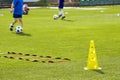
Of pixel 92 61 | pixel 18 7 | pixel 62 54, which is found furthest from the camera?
pixel 18 7

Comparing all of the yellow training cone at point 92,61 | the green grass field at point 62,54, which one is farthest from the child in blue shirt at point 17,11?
the yellow training cone at point 92,61

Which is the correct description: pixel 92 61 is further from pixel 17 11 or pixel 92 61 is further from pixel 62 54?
pixel 17 11

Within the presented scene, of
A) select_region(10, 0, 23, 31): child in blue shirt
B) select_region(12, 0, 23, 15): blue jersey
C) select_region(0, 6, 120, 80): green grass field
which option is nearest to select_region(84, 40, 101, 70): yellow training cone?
select_region(0, 6, 120, 80): green grass field

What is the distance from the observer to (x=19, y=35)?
20.2m

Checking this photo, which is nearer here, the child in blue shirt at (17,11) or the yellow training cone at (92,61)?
the yellow training cone at (92,61)

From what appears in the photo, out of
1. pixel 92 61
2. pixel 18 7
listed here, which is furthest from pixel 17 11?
pixel 92 61

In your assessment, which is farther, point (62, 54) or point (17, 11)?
point (17, 11)

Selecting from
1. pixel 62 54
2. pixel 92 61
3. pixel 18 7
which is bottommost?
pixel 62 54

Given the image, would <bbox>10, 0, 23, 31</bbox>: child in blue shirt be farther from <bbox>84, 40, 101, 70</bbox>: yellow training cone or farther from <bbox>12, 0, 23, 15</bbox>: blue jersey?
<bbox>84, 40, 101, 70</bbox>: yellow training cone

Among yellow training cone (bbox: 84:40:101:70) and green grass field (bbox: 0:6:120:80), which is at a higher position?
yellow training cone (bbox: 84:40:101:70)

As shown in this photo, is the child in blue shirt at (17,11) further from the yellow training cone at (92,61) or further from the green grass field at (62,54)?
the yellow training cone at (92,61)

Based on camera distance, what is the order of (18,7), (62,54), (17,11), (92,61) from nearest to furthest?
(92,61) < (62,54) < (17,11) < (18,7)

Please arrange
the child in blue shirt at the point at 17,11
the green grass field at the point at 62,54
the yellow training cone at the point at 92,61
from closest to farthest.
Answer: the green grass field at the point at 62,54 < the yellow training cone at the point at 92,61 < the child in blue shirt at the point at 17,11

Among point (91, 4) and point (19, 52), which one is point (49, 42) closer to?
point (19, 52)
